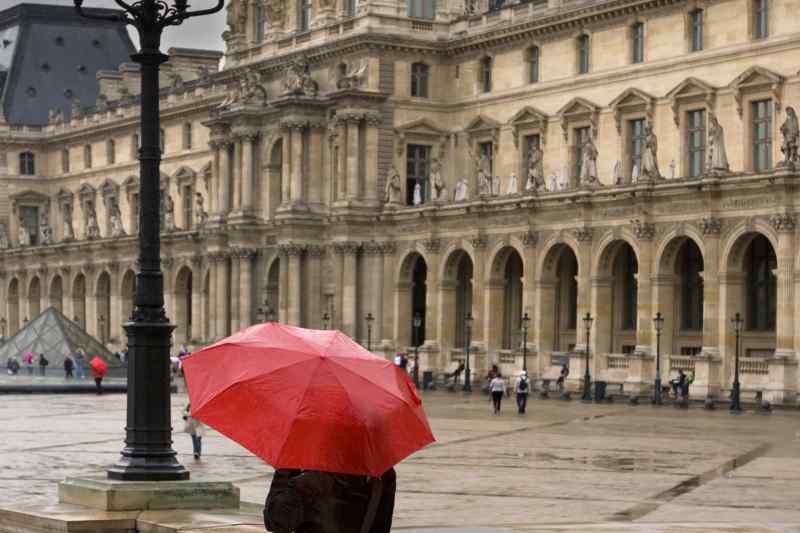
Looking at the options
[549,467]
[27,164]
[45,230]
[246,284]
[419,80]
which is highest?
[419,80]

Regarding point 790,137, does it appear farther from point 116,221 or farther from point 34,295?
point 34,295

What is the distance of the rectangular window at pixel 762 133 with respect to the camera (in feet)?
251

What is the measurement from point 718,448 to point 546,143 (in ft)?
141

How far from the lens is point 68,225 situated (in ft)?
429

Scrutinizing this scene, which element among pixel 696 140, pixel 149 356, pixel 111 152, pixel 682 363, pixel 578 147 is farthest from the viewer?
pixel 111 152

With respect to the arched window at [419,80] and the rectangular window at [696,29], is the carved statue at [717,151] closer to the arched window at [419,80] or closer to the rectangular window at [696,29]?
the rectangular window at [696,29]

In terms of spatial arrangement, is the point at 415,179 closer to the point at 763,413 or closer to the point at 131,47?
the point at 763,413

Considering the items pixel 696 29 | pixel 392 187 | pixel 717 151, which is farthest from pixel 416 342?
pixel 717 151

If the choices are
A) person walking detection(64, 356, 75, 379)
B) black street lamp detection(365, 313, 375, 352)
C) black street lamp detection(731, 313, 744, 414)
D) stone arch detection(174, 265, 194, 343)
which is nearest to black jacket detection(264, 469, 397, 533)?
black street lamp detection(731, 313, 744, 414)

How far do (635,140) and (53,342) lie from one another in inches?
1305

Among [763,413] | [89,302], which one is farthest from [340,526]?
[89,302]

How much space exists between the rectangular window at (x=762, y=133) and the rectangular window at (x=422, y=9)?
22.2m

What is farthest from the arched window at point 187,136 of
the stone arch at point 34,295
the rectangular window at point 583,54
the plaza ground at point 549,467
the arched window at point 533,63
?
the plaza ground at point 549,467

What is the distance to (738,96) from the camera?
77.7m
